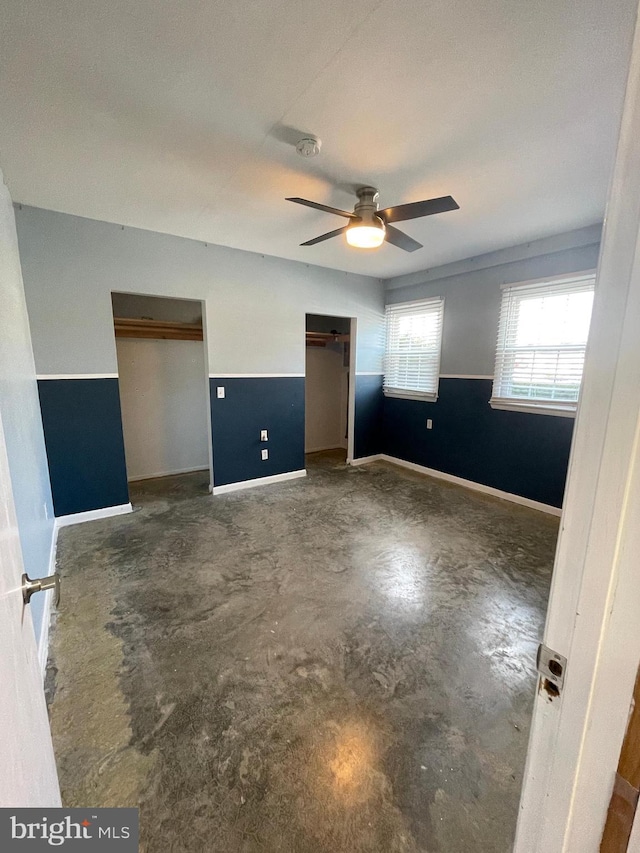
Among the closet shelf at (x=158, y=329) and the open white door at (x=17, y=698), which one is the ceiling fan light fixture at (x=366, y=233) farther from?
the closet shelf at (x=158, y=329)

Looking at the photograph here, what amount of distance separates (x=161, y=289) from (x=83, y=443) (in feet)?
5.25

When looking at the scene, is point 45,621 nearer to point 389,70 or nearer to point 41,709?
point 41,709

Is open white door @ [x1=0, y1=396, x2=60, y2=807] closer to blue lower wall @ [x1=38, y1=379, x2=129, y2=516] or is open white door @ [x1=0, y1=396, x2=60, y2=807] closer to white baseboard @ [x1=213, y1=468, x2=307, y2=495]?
blue lower wall @ [x1=38, y1=379, x2=129, y2=516]

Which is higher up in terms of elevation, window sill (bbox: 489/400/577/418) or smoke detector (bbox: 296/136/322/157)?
smoke detector (bbox: 296/136/322/157)

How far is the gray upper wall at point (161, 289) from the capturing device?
280 centimetres

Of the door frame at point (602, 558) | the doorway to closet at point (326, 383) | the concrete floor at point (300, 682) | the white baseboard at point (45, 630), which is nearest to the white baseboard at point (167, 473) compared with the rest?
the concrete floor at point (300, 682)

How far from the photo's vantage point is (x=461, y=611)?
2.06 m

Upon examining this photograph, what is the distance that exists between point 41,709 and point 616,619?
3.82 ft

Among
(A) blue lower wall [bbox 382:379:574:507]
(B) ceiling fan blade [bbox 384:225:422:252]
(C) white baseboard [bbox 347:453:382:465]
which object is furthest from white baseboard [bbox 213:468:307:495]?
(B) ceiling fan blade [bbox 384:225:422:252]

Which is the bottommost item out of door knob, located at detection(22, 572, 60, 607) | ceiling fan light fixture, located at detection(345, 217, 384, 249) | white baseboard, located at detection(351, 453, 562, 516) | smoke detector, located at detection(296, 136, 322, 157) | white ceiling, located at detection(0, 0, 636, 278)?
white baseboard, located at detection(351, 453, 562, 516)

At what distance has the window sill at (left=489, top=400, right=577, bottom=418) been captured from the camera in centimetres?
324

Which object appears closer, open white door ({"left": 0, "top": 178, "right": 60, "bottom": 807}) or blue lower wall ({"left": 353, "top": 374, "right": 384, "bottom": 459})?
open white door ({"left": 0, "top": 178, "right": 60, "bottom": 807})

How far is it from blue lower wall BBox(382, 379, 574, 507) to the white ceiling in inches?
73.5

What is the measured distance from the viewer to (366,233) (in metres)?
2.29
